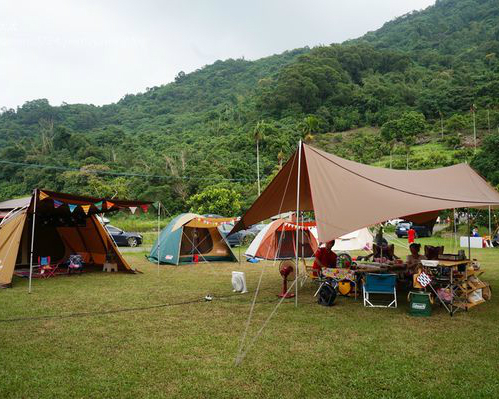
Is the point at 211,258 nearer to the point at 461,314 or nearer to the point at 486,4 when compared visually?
the point at 461,314

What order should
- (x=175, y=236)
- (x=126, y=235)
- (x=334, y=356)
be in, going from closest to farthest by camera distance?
(x=334, y=356) < (x=175, y=236) < (x=126, y=235)

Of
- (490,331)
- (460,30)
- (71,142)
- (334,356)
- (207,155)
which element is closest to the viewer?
(334,356)

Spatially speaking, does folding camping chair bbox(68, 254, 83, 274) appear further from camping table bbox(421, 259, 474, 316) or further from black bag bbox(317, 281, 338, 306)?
camping table bbox(421, 259, 474, 316)

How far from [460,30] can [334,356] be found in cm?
9641

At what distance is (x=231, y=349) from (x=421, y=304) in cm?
286

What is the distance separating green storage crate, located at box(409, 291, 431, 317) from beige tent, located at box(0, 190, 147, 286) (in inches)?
239

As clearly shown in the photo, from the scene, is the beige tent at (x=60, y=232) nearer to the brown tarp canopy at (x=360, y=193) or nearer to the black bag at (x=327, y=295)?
the brown tarp canopy at (x=360, y=193)

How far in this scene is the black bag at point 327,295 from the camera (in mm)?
6562

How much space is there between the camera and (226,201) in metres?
27.6

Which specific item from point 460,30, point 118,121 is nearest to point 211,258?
point 118,121

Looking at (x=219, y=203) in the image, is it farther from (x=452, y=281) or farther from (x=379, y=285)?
(x=452, y=281)

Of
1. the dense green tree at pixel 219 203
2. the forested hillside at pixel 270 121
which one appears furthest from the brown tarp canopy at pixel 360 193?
the forested hillside at pixel 270 121

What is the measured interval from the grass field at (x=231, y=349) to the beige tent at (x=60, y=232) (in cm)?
232

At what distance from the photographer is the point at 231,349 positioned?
14.9 ft
